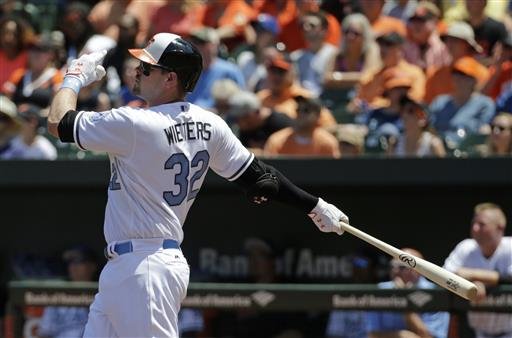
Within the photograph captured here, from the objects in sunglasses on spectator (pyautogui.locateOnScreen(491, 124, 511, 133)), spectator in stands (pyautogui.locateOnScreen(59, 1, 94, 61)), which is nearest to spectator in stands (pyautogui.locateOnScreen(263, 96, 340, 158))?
sunglasses on spectator (pyautogui.locateOnScreen(491, 124, 511, 133))

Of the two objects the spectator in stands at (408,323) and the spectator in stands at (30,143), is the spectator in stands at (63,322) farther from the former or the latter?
the spectator in stands at (408,323)

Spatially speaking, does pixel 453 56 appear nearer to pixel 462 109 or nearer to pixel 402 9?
pixel 462 109

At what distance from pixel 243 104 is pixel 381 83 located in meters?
1.19

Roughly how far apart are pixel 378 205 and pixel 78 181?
2280 millimetres

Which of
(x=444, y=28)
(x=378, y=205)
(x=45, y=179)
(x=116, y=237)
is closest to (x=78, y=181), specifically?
(x=45, y=179)

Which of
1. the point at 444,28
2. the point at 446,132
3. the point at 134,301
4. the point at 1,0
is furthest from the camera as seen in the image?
the point at 1,0

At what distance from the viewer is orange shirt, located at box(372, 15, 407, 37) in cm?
991

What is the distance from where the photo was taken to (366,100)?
30.6 feet

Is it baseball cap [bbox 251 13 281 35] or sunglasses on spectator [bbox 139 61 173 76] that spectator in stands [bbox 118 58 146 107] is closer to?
baseball cap [bbox 251 13 281 35]

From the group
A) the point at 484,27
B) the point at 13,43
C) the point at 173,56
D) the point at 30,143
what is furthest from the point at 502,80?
the point at 173,56

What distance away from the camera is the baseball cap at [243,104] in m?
8.84

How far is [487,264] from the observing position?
7.50m

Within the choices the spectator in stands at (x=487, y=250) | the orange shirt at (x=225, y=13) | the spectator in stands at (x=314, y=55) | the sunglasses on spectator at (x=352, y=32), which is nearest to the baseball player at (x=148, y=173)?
the spectator in stands at (x=487, y=250)

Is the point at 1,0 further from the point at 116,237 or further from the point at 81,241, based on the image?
the point at 116,237
